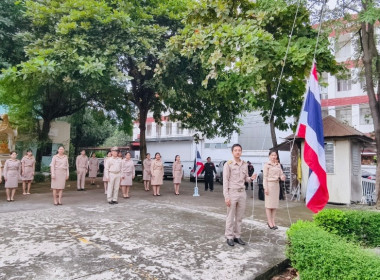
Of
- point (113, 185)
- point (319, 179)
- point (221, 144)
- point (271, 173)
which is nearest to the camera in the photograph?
point (319, 179)

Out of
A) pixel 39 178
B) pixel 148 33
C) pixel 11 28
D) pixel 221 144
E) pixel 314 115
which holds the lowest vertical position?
pixel 39 178

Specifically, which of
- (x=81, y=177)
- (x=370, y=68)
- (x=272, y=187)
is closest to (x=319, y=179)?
(x=272, y=187)

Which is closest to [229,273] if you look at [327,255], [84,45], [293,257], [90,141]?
[293,257]

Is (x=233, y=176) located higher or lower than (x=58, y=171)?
higher

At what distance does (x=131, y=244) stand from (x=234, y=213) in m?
1.84

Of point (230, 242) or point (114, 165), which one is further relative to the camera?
point (114, 165)

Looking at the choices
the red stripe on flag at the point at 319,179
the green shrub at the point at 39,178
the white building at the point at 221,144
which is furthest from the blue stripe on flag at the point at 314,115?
the green shrub at the point at 39,178

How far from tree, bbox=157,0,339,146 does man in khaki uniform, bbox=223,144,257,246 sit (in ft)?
8.47

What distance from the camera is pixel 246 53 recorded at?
7004 millimetres

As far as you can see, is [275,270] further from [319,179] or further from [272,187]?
[272,187]

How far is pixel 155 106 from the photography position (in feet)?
53.1

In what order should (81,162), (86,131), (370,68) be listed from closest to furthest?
(370,68)
(81,162)
(86,131)

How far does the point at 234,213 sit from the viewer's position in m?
5.17

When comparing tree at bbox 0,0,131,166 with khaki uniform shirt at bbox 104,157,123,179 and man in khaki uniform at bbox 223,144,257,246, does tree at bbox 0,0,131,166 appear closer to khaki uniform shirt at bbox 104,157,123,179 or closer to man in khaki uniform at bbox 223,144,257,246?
khaki uniform shirt at bbox 104,157,123,179
